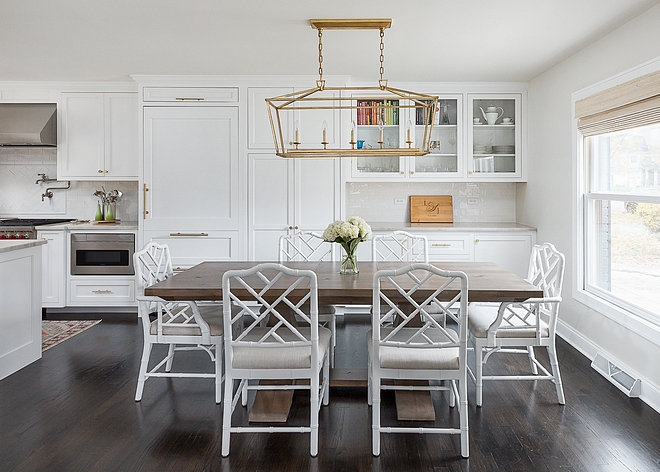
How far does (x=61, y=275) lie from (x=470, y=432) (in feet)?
13.7

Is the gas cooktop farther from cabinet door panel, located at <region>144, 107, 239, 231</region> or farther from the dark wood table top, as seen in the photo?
the dark wood table top

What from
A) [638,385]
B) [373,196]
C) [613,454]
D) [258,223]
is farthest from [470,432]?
[373,196]

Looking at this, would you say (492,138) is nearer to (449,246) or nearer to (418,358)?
(449,246)

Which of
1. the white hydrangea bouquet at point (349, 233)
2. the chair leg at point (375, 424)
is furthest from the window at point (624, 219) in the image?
the chair leg at point (375, 424)

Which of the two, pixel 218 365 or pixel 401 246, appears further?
pixel 401 246

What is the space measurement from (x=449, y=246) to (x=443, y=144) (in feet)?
3.49

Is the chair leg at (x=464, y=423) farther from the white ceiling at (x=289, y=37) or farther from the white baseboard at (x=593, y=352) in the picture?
the white ceiling at (x=289, y=37)

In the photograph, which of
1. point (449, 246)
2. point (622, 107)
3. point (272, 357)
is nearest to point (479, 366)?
point (272, 357)

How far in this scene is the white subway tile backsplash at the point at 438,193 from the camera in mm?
5500

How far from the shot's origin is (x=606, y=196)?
361cm

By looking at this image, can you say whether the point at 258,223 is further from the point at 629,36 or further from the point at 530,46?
the point at 629,36

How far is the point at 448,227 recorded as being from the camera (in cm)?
497

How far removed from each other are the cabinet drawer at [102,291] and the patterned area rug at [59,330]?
25 centimetres

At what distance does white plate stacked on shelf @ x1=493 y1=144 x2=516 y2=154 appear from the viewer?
Result: 514 cm
